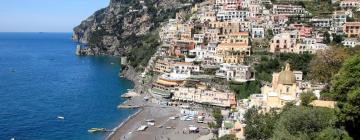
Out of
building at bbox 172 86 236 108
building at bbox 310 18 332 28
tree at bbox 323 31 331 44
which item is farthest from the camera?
building at bbox 310 18 332 28

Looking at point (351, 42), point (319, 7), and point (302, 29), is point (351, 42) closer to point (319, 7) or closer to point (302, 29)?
point (302, 29)

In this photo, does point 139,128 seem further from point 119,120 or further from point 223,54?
point 223,54

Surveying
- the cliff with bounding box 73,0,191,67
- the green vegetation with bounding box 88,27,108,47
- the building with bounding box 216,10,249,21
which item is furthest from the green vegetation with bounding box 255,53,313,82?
the green vegetation with bounding box 88,27,108,47

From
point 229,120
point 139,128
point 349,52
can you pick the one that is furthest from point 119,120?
point 349,52

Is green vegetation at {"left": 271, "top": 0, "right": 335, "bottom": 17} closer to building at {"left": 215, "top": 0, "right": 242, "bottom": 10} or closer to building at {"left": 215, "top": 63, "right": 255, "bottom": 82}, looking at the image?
building at {"left": 215, "top": 0, "right": 242, "bottom": 10}

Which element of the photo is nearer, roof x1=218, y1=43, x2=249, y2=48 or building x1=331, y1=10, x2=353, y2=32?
roof x1=218, y1=43, x2=249, y2=48

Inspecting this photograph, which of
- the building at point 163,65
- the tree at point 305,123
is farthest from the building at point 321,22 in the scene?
the tree at point 305,123

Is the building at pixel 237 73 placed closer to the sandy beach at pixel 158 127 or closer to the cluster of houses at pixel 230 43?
the cluster of houses at pixel 230 43

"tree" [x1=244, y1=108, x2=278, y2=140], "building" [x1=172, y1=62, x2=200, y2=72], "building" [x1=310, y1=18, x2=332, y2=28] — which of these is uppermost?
"building" [x1=310, y1=18, x2=332, y2=28]
